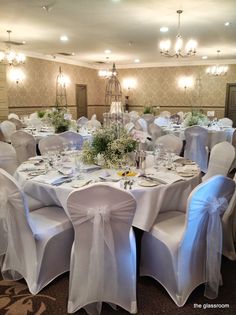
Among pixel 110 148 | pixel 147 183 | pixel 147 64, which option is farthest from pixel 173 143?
pixel 147 64

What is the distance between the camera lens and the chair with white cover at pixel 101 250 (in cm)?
178

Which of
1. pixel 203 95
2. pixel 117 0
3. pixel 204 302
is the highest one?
pixel 117 0

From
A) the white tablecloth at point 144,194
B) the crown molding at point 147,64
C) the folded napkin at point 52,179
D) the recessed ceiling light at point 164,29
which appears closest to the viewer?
the white tablecloth at point 144,194

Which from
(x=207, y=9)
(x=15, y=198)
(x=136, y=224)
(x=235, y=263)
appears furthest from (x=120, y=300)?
(x=207, y=9)

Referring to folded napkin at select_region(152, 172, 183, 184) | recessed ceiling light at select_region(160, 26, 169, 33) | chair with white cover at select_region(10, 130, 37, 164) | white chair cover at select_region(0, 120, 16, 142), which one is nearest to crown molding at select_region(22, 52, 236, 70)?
white chair cover at select_region(0, 120, 16, 142)

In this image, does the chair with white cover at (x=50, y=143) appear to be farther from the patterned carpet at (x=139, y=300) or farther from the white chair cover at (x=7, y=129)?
the white chair cover at (x=7, y=129)

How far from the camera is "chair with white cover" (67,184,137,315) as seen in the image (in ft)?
5.85

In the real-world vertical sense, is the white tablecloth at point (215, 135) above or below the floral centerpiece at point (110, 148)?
below

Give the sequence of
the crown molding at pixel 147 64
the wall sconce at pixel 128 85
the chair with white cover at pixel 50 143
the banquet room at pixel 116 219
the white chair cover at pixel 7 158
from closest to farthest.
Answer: the banquet room at pixel 116 219
the white chair cover at pixel 7 158
the chair with white cover at pixel 50 143
the crown molding at pixel 147 64
the wall sconce at pixel 128 85

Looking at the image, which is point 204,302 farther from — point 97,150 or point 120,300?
point 97,150

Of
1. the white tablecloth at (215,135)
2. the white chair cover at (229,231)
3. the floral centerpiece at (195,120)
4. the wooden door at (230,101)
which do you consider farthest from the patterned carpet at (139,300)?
the wooden door at (230,101)

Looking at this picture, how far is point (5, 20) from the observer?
18.2 feet

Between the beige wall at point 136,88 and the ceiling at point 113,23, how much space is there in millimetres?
1352

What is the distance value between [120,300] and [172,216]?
0.79 m
